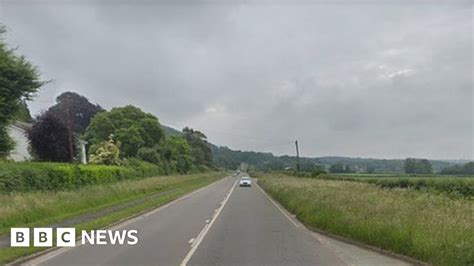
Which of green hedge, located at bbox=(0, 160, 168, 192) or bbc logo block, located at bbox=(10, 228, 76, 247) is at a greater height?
green hedge, located at bbox=(0, 160, 168, 192)

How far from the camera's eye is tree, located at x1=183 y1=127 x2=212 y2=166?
161962 mm

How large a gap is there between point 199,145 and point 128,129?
73485 millimetres

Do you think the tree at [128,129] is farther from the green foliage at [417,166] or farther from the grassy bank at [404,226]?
the grassy bank at [404,226]

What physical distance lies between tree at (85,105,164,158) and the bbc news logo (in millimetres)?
70696

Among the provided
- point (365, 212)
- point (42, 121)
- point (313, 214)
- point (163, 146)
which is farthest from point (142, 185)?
point (163, 146)

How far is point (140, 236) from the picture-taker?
17.4 metres

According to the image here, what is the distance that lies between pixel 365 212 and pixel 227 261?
25.7ft

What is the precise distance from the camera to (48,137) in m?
48.1

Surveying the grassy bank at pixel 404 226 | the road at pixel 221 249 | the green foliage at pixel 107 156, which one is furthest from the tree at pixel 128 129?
the grassy bank at pixel 404 226

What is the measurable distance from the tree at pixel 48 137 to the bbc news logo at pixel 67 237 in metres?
31.5

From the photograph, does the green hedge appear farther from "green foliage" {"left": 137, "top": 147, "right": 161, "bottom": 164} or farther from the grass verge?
"green foliage" {"left": 137, "top": 147, "right": 161, "bottom": 164}

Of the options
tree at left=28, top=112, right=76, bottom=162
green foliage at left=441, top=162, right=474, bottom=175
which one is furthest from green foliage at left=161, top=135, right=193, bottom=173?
tree at left=28, top=112, right=76, bottom=162

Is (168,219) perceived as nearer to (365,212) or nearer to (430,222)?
(365,212)

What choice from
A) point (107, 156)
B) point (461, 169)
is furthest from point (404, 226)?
point (461, 169)
